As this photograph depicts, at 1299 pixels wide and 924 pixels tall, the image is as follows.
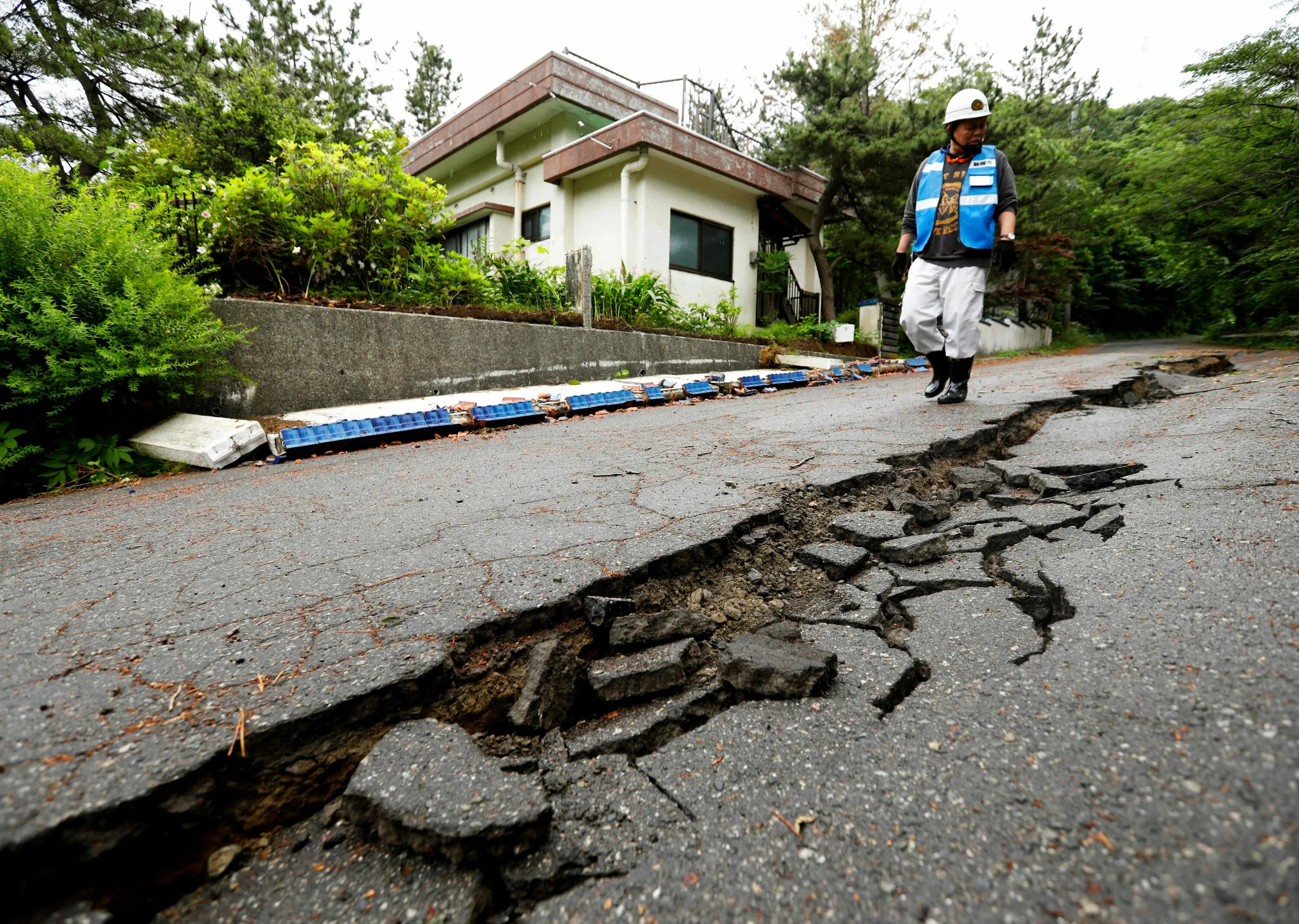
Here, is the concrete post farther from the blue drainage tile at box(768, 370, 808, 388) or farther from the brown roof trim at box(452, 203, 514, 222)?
the brown roof trim at box(452, 203, 514, 222)

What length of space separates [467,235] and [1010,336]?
14.4 meters

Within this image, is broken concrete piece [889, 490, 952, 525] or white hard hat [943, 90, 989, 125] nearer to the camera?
broken concrete piece [889, 490, 952, 525]

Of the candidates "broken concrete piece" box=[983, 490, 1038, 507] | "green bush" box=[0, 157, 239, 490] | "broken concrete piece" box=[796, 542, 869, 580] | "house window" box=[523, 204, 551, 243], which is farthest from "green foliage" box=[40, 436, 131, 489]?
"house window" box=[523, 204, 551, 243]

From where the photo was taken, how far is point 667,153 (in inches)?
434

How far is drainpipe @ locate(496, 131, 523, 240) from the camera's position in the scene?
13680 mm

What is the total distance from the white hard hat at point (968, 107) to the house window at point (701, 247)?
27.4 feet

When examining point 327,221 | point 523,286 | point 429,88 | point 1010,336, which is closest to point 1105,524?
point 327,221

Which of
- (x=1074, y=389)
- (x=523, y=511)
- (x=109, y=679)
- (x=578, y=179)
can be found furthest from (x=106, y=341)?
(x=578, y=179)

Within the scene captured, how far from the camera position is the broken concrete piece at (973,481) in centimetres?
267

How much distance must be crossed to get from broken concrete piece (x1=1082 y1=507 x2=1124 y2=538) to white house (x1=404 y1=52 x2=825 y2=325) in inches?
396

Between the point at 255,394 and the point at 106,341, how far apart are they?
131cm

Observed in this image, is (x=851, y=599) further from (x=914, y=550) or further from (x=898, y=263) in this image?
(x=898, y=263)

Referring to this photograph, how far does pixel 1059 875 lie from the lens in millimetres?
829

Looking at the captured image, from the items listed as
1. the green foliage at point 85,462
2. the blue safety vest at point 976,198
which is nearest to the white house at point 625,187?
the blue safety vest at point 976,198
